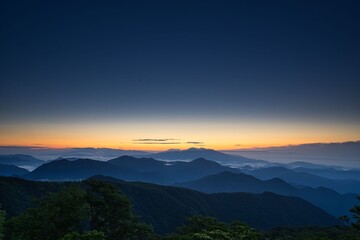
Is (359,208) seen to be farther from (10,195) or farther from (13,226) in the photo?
(10,195)

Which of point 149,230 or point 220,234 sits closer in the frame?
point 220,234

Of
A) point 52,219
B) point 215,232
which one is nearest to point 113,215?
point 52,219

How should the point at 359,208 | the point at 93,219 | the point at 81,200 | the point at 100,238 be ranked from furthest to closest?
the point at 93,219 → the point at 81,200 → the point at 359,208 → the point at 100,238

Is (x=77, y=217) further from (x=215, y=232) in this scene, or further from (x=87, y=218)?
(x=215, y=232)

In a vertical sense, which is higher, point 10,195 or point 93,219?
point 93,219

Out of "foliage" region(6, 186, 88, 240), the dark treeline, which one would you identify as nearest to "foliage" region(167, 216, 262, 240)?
the dark treeline

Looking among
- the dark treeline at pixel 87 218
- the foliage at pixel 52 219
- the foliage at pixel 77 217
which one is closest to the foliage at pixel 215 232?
the dark treeline at pixel 87 218

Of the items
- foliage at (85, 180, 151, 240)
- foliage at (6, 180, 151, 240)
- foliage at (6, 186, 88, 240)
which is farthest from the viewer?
foliage at (85, 180, 151, 240)

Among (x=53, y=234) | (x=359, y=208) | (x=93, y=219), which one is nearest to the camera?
(x=359, y=208)

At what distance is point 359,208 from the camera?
40.8 m

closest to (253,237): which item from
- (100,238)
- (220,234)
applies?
(220,234)

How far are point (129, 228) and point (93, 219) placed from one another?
6662 mm

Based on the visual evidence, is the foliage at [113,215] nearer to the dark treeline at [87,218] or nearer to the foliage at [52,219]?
the dark treeline at [87,218]

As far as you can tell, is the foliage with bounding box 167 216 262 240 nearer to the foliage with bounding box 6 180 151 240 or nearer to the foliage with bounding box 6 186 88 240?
the foliage with bounding box 6 180 151 240
